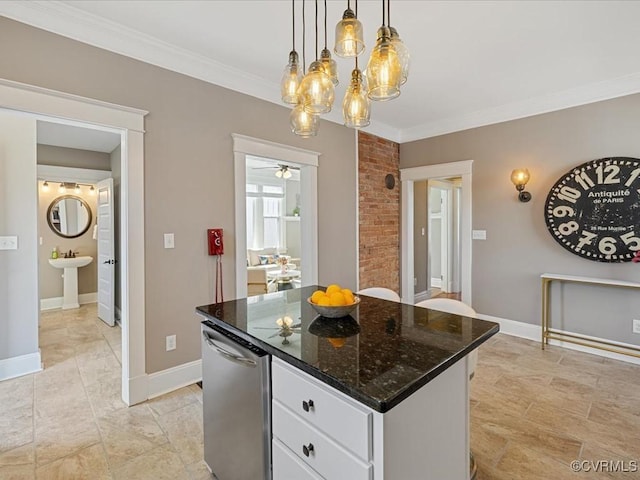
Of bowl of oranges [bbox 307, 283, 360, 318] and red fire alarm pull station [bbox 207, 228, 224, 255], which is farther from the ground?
red fire alarm pull station [bbox 207, 228, 224, 255]

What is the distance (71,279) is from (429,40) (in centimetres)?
618

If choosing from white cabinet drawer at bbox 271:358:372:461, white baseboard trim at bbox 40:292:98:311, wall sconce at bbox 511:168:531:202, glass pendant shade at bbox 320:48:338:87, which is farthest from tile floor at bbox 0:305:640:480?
white baseboard trim at bbox 40:292:98:311

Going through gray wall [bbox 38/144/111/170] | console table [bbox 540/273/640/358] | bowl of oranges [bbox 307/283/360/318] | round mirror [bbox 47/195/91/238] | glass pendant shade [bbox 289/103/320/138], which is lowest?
console table [bbox 540/273/640/358]

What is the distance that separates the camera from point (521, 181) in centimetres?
368

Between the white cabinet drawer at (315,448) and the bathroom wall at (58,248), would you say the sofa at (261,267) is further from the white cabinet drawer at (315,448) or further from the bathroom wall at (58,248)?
the white cabinet drawer at (315,448)

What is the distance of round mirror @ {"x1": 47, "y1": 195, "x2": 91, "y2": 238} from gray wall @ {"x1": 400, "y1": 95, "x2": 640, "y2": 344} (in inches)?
238

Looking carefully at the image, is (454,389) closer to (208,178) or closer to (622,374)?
(208,178)

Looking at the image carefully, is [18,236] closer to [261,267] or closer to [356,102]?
[261,267]

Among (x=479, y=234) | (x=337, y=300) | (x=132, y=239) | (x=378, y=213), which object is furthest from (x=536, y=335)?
(x=132, y=239)

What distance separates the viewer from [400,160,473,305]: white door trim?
166 inches

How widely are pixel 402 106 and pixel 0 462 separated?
178 inches

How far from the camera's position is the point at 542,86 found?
330cm

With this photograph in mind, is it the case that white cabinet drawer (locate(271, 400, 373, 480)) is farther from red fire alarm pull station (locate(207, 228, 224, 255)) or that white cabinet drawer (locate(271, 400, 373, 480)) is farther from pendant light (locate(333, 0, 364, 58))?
red fire alarm pull station (locate(207, 228, 224, 255))

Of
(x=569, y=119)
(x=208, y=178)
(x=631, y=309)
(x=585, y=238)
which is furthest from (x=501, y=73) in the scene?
(x=208, y=178)
